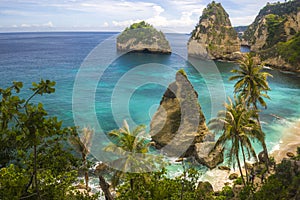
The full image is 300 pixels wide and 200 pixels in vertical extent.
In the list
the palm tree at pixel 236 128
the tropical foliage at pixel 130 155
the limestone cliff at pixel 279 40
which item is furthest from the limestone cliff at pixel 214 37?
the tropical foliage at pixel 130 155

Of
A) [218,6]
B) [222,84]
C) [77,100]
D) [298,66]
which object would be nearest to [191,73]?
[222,84]

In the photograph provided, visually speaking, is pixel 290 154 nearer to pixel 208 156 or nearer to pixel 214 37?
pixel 208 156

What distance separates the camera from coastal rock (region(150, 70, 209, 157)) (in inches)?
1298

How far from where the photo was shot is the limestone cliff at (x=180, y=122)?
108ft

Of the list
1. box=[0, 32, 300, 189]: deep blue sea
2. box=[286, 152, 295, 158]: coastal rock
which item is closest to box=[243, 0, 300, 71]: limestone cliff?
box=[0, 32, 300, 189]: deep blue sea

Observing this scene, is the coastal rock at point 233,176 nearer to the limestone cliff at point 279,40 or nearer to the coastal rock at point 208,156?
the coastal rock at point 208,156

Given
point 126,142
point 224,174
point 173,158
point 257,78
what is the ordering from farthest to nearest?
point 173,158 < point 224,174 < point 257,78 < point 126,142

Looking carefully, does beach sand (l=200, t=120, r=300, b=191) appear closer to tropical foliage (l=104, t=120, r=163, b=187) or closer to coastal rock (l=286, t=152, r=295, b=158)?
coastal rock (l=286, t=152, r=295, b=158)

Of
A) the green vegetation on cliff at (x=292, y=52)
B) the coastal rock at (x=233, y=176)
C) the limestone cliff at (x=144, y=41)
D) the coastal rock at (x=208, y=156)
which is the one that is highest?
the limestone cliff at (x=144, y=41)

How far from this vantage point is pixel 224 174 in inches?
1115

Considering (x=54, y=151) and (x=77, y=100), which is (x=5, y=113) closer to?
(x=54, y=151)

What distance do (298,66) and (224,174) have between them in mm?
63776

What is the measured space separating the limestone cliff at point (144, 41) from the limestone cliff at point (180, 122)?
105979 mm

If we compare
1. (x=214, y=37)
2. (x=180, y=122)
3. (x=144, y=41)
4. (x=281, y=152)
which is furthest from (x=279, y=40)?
(x=180, y=122)
